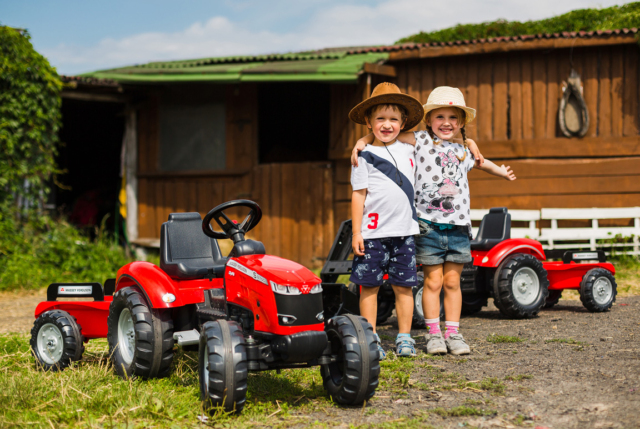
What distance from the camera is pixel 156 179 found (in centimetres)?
1106

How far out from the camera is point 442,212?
4.35m

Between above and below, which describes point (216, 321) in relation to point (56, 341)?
above

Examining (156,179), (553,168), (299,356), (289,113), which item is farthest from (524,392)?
(289,113)

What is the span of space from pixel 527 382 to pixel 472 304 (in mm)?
2720

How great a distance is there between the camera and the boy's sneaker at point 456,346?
4.25m

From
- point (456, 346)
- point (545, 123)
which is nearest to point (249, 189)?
point (545, 123)

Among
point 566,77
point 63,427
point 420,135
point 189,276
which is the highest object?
point 566,77

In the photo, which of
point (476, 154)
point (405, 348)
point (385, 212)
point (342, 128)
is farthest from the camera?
point (342, 128)

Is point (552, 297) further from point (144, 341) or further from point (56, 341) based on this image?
point (56, 341)

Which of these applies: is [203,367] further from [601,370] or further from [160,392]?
[601,370]

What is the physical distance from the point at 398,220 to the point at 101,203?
10.3 m

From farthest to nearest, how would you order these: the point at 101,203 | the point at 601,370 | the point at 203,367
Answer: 1. the point at 101,203
2. the point at 601,370
3. the point at 203,367

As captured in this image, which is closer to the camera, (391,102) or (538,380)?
(538,380)

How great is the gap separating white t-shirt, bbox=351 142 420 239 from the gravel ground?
926mm
